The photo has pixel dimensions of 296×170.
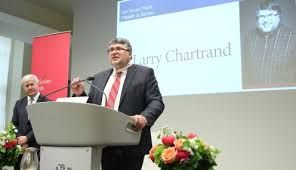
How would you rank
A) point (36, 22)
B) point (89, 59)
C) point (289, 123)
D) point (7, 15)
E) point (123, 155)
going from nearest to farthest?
point (123, 155), point (289, 123), point (89, 59), point (7, 15), point (36, 22)

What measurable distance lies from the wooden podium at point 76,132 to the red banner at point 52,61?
2894mm

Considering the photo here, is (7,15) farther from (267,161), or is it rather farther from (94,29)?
(267,161)

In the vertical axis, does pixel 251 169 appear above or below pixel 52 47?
below

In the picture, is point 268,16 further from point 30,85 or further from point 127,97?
point 30,85

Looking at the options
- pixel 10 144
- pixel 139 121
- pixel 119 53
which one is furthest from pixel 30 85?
pixel 139 121

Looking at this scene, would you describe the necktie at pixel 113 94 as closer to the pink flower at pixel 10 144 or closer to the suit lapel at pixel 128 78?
the suit lapel at pixel 128 78

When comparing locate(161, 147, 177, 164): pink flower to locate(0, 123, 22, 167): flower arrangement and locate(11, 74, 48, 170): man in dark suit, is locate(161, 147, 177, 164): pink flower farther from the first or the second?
locate(11, 74, 48, 170): man in dark suit

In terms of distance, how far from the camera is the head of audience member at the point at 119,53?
1.94 meters

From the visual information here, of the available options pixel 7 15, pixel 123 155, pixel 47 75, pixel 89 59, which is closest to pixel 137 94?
pixel 123 155

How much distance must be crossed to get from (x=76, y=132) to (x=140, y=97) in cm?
55

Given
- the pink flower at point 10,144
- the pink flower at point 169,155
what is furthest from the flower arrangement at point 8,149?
the pink flower at point 169,155

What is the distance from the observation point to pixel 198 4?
3.46 metres

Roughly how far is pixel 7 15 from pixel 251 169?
4198 mm

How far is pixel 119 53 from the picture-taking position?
76.1 inches
